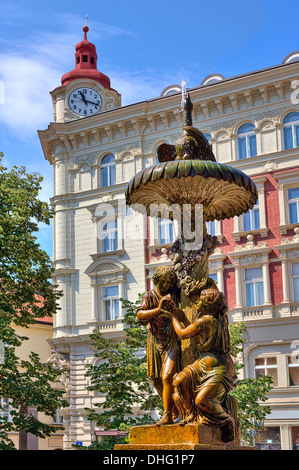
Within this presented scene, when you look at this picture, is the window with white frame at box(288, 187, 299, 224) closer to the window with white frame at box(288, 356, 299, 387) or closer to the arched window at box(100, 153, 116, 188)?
the window with white frame at box(288, 356, 299, 387)

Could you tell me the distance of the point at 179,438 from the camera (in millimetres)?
9117

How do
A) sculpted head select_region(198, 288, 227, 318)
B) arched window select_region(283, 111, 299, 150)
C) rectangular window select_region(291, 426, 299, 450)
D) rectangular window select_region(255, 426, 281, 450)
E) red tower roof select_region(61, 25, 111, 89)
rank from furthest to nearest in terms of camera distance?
red tower roof select_region(61, 25, 111, 89), arched window select_region(283, 111, 299, 150), rectangular window select_region(255, 426, 281, 450), rectangular window select_region(291, 426, 299, 450), sculpted head select_region(198, 288, 227, 318)

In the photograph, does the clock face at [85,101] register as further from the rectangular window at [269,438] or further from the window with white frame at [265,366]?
the rectangular window at [269,438]

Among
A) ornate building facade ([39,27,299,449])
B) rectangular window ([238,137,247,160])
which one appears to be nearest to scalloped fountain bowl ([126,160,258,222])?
ornate building facade ([39,27,299,449])

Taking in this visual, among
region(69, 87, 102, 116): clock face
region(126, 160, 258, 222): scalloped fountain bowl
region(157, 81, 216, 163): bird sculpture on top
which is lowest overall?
region(126, 160, 258, 222): scalloped fountain bowl

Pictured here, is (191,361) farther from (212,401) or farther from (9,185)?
(9,185)

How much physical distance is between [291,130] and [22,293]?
16.1m

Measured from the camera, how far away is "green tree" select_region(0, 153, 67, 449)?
66.4 ft

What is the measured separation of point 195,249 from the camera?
35.5 feet

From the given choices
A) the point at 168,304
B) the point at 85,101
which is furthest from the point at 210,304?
the point at 85,101

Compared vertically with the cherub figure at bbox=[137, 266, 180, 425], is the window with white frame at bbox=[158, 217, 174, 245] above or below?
above

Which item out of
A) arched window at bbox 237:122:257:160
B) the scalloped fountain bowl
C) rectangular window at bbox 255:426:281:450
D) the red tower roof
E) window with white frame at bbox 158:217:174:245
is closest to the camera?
the scalloped fountain bowl

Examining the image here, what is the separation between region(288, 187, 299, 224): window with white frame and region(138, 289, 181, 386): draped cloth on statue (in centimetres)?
2260

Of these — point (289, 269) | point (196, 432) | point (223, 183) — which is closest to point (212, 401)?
point (196, 432)
